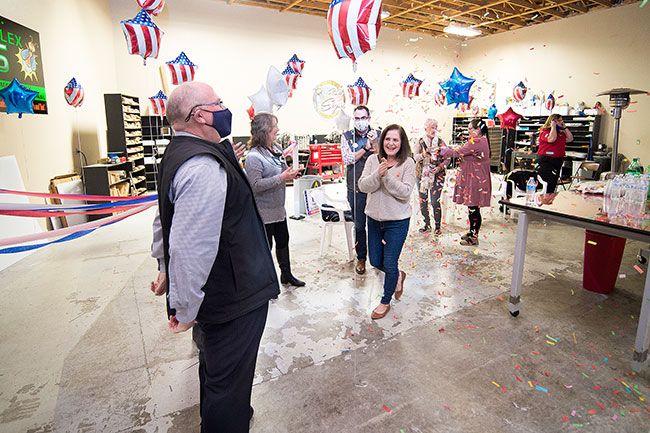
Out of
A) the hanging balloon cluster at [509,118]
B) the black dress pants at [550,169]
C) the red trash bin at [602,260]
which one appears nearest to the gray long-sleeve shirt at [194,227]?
the red trash bin at [602,260]

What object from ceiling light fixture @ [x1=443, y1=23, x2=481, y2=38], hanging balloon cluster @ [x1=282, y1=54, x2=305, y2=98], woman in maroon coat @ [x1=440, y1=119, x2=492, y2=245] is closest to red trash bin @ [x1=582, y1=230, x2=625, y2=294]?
woman in maroon coat @ [x1=440, y1=119, x2=492, y2=245]

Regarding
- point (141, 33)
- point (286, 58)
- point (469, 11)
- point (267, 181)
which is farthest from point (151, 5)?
point (469, 11)

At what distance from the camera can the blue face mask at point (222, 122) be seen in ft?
4.89

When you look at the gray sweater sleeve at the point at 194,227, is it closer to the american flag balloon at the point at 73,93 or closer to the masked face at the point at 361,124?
the masked face at the point at 361,124

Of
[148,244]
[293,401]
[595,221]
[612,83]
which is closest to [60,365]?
[293,401]

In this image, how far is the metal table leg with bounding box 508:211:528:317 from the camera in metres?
3.01

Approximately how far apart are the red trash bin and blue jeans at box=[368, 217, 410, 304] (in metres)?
1.81

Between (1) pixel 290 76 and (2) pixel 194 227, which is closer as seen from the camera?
(2) pixel 194 227

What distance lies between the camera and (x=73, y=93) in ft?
21.1

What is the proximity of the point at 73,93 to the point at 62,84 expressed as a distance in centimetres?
33

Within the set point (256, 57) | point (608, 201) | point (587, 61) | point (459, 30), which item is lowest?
point (608, 201)

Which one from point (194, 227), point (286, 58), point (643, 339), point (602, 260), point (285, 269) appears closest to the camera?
point (194, 227)

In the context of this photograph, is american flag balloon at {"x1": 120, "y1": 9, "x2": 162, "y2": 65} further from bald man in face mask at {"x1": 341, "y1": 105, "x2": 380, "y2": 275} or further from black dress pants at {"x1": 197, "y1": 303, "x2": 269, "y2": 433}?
black dress pants at {"x1": 197, "y1": 303, "x2": 269, "y2": 433}

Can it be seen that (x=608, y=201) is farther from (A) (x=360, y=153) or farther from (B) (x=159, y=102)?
(B) (x=159, y=102)
